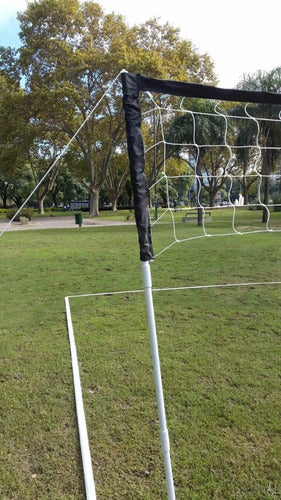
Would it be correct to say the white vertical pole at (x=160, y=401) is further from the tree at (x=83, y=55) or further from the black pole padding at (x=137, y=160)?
the tree at (x=83, y=55)

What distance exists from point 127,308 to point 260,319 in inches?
71.3

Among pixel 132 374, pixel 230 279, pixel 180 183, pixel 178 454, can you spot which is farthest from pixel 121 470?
pixel 180 183

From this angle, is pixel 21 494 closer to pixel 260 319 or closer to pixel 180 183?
pixel 260 319

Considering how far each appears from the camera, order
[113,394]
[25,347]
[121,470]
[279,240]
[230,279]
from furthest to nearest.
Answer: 1. [279,240]
2. [230,279]
3. [25,347]
4. [113,394]
5. [121,470]

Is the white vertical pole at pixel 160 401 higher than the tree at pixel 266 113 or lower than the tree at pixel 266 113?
lower

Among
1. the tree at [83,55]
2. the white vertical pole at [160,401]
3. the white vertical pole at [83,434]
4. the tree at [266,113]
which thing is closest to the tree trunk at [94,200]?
the tree at [83,55]

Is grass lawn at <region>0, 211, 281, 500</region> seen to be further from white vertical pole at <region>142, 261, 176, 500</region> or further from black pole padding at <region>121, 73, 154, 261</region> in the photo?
black pole padding at <region>121, 73, 154, 261</region>

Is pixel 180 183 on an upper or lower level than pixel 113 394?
upper

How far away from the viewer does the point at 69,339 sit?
13.5ft

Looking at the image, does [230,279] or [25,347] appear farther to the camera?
[230,279]

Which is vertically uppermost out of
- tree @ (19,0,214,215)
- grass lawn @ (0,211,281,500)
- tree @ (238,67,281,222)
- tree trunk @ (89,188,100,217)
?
tree @ (19,0,214,215)

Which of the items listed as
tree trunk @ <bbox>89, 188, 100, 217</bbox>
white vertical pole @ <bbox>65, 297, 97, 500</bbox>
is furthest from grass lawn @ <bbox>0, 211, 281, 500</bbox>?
tree trunk @ <bbox>89, 188, 100, 217</bbox>

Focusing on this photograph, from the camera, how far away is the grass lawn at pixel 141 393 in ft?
6.98

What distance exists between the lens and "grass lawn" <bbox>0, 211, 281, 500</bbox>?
213 cm
